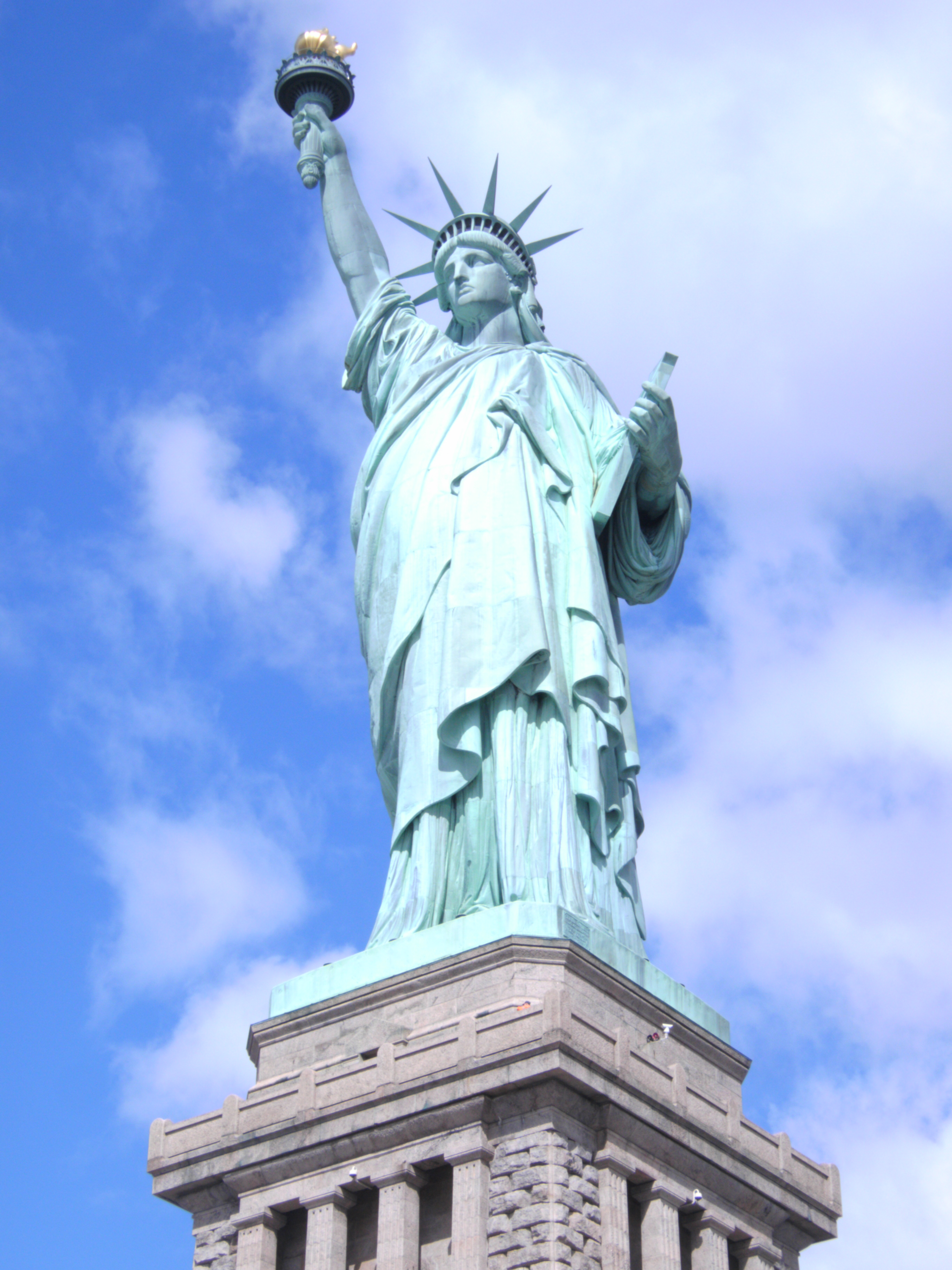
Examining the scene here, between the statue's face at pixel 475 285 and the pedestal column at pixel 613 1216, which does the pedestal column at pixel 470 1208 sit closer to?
the pedestal column at pixel 613 1216

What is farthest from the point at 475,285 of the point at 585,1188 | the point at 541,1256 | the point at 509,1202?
the point at 541,1256

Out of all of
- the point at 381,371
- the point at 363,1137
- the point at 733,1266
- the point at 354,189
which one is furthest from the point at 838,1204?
the point at 354,189

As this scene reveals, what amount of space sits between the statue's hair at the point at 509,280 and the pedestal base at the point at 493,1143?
320 inches

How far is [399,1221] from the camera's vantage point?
15727mm

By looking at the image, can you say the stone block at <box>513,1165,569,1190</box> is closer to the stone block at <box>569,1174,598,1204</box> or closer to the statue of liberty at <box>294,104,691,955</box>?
the stone block at <box>569,1174,598,1204</box>

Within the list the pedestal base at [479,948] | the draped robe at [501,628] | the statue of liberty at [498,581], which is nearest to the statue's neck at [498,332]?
the statue of liberty at [498,581]

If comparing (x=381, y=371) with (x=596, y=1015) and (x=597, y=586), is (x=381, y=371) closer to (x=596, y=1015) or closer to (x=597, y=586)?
(x=597, y=586)

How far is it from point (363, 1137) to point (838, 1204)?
432 cm

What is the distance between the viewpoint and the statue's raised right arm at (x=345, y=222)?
75.6ft

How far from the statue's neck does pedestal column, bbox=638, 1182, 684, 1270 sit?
31.0ft

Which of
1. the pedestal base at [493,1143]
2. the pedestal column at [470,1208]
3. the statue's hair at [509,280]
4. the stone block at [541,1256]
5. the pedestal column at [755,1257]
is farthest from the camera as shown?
the statue's hair at [509,280]

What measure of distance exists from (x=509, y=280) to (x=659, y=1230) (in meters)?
10.7

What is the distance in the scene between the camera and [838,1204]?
18.0 meters

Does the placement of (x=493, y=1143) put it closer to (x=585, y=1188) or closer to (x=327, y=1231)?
(x=585, y=1188)
